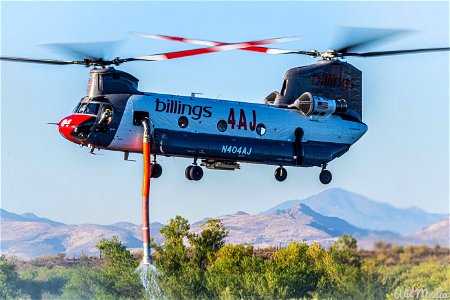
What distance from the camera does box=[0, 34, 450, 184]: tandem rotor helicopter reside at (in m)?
50.7

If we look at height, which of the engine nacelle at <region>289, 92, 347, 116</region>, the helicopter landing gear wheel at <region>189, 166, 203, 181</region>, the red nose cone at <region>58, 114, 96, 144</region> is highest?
the engine nacelle at <region>289, 92, 347, 116</region>

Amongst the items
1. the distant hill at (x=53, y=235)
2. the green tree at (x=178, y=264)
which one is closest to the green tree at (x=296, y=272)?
the green tree at (x=178, y=264)

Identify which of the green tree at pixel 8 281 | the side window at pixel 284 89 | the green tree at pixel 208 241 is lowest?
the green tree at pixel 8 281

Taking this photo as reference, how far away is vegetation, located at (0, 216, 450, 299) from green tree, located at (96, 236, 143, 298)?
0.04 metres

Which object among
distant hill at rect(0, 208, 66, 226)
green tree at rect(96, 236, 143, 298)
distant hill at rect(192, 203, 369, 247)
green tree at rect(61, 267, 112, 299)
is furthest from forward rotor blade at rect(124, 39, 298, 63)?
distant hill at rect(0, 208, 66, 226)

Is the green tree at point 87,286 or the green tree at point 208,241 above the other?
the green tree at point 208,241

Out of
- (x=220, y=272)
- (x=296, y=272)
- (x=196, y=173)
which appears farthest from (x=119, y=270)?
(x=196, y=173)

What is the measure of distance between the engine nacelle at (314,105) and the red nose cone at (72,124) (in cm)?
874

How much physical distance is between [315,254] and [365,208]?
16.2 metres

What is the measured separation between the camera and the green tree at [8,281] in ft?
215

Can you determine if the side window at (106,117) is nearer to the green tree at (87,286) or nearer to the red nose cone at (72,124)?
the red nose cone at (72,124)

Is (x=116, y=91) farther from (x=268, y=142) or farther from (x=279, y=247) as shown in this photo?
(x=279, y=247)

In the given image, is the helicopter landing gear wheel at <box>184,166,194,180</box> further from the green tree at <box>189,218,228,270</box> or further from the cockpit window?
the green tree at <box>189,218,228,270</box>

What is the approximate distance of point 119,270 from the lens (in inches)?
2388
